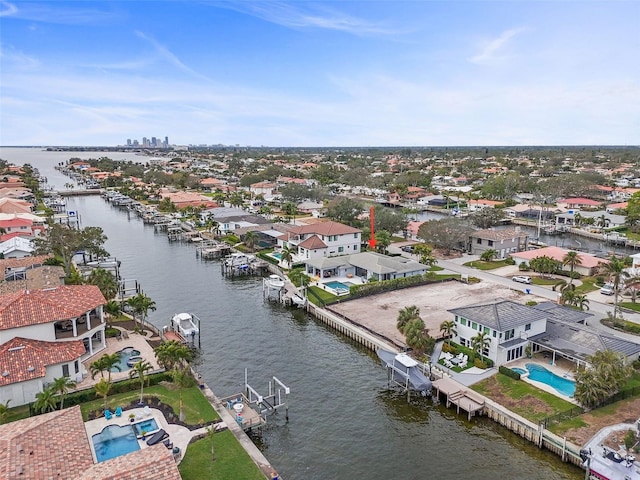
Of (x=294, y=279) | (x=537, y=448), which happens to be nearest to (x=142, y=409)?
(x=537, y=448)

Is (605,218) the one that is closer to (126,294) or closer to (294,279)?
(294,279)

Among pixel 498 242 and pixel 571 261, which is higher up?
pixel 571 261

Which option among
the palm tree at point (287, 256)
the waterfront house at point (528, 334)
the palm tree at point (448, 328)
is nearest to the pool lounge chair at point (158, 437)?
the palm tree at point (448, 328)

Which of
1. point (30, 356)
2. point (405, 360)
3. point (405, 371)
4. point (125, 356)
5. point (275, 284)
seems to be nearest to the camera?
point (30, 356)

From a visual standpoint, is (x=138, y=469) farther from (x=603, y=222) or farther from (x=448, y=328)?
(x=603, y=222)

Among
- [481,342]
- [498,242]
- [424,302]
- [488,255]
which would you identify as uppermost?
[498,242]

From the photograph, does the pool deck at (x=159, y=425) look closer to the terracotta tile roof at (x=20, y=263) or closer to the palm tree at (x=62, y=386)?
the palm tree at (x=62, y=386)

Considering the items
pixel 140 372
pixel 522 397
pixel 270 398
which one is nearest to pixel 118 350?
pixel 140 372

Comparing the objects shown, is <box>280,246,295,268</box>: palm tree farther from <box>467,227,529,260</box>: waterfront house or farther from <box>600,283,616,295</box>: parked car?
<box>600,283,616,295</box>: parked car
